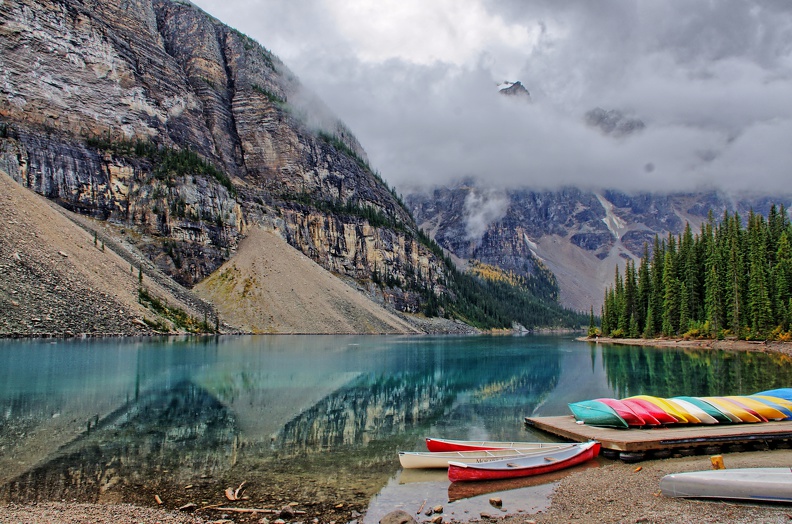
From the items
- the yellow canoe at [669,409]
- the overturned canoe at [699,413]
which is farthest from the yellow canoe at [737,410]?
the yellow canoe at [669,409]

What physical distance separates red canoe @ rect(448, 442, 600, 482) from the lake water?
0.56 m

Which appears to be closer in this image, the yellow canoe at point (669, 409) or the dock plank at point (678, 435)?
the dock plank at point (678, 435)

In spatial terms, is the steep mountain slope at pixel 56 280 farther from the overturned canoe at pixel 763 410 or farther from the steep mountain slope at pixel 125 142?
the overturned canoe at pixel 763 410

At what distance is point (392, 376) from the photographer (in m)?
46.2

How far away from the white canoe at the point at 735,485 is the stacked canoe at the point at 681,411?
23.7ft

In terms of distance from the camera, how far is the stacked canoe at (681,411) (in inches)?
831

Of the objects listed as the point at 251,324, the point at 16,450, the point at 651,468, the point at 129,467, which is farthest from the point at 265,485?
the point at 251,324

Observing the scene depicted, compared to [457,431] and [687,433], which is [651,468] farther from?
[457,431]

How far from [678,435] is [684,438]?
1.39ft

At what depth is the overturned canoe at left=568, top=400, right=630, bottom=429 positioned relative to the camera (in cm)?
2122

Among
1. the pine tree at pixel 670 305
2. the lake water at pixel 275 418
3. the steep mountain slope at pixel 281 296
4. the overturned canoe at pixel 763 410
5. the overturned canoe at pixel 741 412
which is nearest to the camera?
A: the lake water at pixel 275 418

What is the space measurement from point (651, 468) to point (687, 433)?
3.37 meters

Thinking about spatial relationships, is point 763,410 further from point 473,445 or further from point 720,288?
point 720,288

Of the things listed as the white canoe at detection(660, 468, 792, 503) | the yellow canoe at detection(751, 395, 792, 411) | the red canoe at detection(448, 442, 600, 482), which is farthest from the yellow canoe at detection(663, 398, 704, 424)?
the white canoe at detection(660, 468, 792, 503)
